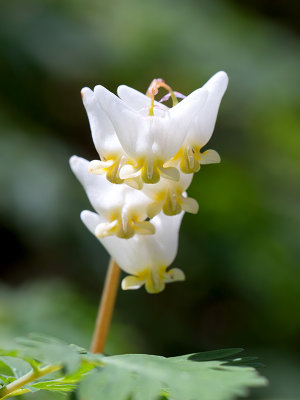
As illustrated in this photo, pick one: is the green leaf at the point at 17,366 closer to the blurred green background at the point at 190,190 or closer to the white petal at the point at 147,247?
the white petal at the point at 147,247

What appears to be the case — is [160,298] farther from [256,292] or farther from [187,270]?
[256,292]

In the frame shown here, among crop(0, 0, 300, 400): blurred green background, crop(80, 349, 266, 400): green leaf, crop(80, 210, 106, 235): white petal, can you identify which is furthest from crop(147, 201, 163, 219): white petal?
crop(0, 0, 300, 400): blurred green background

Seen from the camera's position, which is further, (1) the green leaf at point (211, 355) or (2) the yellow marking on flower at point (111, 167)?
(2) the yellow marking on flower at point (111, 167)

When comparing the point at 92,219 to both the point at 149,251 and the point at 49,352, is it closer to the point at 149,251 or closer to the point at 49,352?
the point at 149,251

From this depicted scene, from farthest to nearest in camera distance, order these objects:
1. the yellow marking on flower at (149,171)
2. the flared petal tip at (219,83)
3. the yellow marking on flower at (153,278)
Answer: the yellow marking on flower at (153,278)
the flared petal tip at (219,83)
the yellow marking on flower at (149,171)

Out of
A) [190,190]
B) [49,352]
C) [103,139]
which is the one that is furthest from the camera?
[190,190]

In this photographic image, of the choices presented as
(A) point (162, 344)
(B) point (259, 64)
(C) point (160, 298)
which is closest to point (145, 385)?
(A) point (162, 344)

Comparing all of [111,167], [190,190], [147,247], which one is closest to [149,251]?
[147,247]

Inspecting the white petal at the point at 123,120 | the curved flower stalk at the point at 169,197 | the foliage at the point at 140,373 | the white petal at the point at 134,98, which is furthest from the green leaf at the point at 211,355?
the white petal at the point at 134,98

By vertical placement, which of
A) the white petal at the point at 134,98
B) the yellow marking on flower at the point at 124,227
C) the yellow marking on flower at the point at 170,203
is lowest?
the yellow marking on flower at the point at 124,227
